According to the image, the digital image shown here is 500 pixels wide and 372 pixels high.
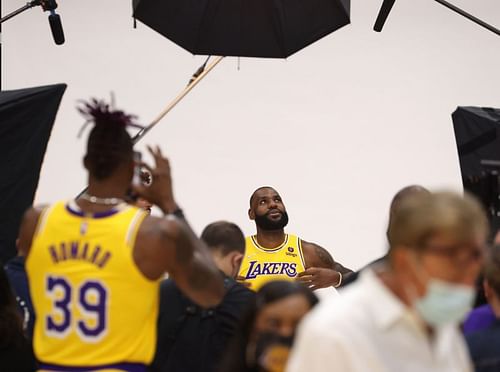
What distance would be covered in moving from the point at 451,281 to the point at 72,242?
135cm

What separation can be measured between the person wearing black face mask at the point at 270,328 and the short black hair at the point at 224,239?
1.38 metres

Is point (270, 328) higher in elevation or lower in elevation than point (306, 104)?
lower

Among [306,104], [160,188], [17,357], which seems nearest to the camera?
[160,188]

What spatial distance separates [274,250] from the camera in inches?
229

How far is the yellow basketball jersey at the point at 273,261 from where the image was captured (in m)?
5.64

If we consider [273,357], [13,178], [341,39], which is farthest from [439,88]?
[273,357]

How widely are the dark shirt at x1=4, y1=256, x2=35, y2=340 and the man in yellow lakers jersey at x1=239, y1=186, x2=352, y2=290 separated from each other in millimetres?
2019

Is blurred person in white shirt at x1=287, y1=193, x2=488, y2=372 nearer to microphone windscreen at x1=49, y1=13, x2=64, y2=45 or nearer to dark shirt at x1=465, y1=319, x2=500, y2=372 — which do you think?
dark shirt at x1=465, y1=319, x2=500, y2=372

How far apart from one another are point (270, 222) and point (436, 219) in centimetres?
385

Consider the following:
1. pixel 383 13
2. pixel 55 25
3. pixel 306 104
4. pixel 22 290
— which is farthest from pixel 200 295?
pixel 306 104

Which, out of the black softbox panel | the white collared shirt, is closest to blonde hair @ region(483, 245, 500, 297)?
the white collared shirt

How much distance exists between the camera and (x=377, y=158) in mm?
7020

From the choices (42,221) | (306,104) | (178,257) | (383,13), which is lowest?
(178,257)

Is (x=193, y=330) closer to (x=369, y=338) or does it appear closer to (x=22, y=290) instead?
(x=22, y=290)
